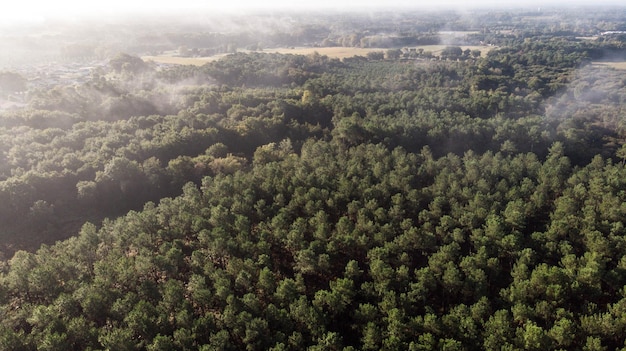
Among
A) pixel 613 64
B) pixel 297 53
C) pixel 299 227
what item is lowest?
pixel 299 227

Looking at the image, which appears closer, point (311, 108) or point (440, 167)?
point (440, 167)

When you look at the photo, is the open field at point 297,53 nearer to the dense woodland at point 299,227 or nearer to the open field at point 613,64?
the open field at point 613,64

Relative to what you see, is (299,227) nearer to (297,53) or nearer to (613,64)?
(297,53)

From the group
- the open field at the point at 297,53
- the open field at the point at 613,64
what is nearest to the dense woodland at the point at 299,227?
the open field at the point at 297,53

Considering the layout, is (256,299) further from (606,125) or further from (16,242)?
(606,125)

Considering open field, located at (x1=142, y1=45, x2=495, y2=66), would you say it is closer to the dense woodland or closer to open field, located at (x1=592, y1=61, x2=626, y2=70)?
open field, located at (x1=592, y1=61, x2=626, y2=70)

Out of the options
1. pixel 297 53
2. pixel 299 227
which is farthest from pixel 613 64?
pixel 299 227

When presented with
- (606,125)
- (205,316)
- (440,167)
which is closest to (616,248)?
(440,167)

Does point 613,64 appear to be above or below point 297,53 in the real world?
below
